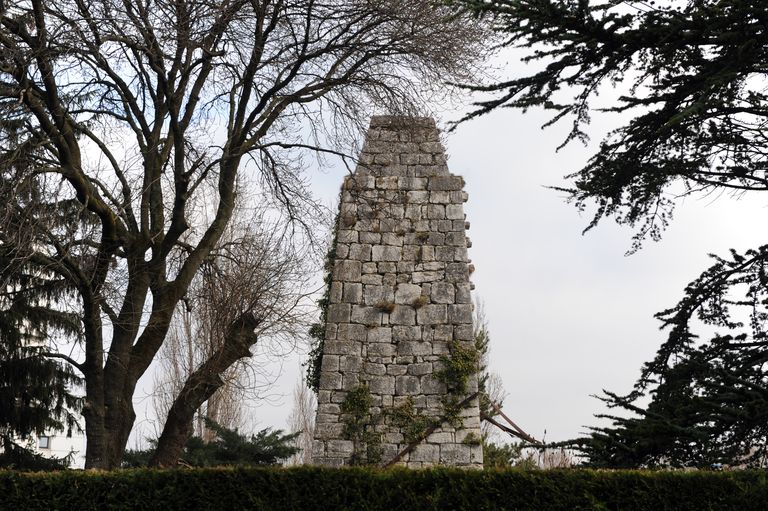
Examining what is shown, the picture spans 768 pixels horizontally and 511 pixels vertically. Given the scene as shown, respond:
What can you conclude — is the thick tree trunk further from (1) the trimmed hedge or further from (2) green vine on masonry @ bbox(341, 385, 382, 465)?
(1) the trimmed hedge

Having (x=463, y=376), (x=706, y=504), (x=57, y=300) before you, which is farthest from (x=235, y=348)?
(x=706, y=504)

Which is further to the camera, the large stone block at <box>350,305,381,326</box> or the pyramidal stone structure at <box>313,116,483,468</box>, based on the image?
the large stone block at <box>350,305,381,326</box>

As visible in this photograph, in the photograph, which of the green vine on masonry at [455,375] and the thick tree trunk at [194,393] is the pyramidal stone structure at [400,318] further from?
the thick tree trunk at [194,393]

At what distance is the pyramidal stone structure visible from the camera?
1115cm

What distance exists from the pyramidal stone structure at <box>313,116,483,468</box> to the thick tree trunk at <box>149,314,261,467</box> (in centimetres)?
206

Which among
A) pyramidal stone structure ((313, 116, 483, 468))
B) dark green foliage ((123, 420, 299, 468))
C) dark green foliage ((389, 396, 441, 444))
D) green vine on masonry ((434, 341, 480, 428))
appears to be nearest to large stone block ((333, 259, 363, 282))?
pyramidal stone structure ((313, 116, 483, 468))

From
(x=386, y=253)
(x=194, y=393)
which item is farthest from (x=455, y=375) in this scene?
(x=194, y=393)

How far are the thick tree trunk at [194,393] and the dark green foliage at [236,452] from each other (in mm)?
2196

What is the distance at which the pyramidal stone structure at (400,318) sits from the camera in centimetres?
1115

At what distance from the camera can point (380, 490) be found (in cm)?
831

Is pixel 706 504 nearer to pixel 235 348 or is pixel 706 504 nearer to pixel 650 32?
pixel 650 32

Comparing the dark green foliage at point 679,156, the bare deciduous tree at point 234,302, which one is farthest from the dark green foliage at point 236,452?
the dark green foliage at point 679,156

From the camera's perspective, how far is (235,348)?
13.0m

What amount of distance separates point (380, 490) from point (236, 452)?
6883 millimetres
